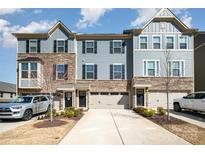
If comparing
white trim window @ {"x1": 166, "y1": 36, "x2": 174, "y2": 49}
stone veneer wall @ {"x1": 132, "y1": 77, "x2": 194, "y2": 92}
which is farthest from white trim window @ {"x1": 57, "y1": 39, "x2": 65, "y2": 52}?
white trim window @ {"x1": 166, "y1": 36, "x2": 174, "y2": 49}

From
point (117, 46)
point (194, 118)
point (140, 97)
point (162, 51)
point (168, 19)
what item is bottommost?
point (194, 118)

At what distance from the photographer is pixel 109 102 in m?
26.3

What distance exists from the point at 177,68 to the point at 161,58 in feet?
6.51

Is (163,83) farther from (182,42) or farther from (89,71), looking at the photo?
(89,71)

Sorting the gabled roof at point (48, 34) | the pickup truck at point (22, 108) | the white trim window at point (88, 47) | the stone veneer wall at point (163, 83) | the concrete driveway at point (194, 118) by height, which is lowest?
the concrete driveway at point (194, 118)

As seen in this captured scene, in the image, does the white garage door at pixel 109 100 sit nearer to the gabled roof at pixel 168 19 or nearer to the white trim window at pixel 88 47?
the white trim window at pixel 88 47

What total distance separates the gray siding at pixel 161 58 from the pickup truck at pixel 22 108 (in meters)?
11.3

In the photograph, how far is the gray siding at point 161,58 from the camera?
2573 cm

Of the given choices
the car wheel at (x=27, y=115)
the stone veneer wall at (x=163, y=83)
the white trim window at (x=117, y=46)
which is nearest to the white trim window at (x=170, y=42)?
the stone veneer wall at (x=163, y=83)

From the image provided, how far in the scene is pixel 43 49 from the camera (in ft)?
85.8

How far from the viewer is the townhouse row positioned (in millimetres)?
25531

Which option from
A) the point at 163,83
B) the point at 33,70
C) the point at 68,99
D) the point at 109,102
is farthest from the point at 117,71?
the point at 33,70
